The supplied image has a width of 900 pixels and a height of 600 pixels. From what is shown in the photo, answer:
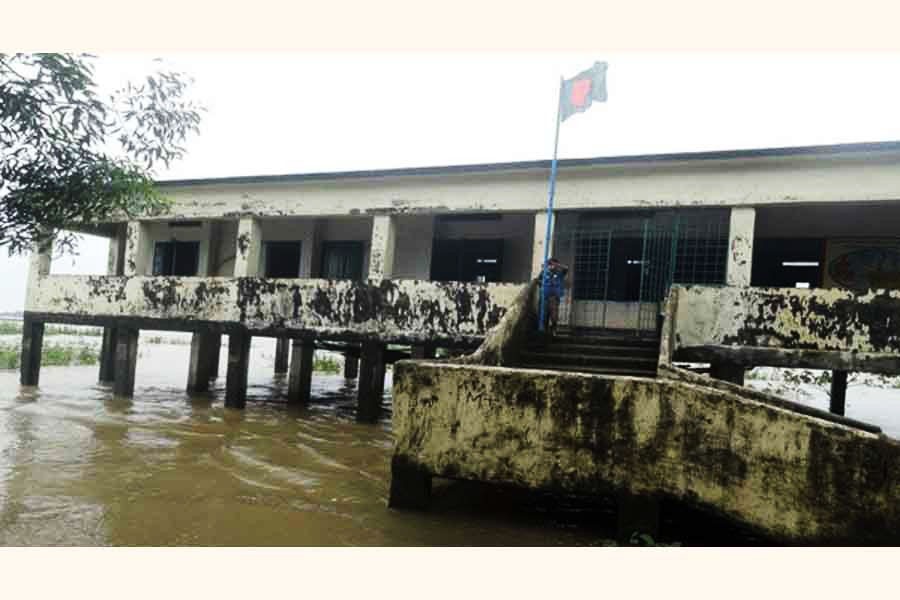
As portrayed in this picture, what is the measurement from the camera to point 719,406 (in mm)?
4762

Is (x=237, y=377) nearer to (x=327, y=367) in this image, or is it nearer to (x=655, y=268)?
(x=655, y=268)

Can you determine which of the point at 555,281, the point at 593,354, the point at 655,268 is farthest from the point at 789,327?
the point at 555,281

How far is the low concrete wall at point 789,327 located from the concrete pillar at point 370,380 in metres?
5.43

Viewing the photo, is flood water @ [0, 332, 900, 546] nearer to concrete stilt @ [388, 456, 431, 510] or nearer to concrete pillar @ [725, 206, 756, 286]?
concrete stilt @ [388, 456, 431, 510]

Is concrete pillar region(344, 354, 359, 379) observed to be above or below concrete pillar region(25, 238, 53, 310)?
below

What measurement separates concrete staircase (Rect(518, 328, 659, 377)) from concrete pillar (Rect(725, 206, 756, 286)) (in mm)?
1654

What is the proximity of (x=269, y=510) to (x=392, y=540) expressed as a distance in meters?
1.60

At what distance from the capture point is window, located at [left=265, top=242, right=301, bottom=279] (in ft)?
50.3

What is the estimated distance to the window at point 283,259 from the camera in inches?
603

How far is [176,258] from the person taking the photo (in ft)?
54.0

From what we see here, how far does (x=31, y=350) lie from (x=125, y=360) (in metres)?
2.97

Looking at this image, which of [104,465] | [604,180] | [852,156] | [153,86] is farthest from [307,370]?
[852,156]

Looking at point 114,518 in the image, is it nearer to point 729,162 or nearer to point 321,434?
point 321,434

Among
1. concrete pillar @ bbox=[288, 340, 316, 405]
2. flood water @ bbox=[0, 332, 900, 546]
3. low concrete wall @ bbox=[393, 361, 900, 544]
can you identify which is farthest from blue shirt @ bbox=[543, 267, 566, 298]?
concrete pillar @ bbox=[288, 340, 316, 405]
